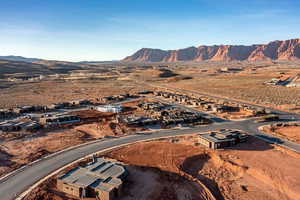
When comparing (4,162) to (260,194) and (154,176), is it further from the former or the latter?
(260,194)

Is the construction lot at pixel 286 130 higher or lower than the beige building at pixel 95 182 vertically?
lower

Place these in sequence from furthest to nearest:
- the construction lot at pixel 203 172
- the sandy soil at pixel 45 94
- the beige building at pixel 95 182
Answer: the sandy soil at pixel 45 94 → the construction lot at pixel 203 172 → the beige building at pixel 95 182

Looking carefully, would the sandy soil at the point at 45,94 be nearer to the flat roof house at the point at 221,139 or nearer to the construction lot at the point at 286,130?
the flat roof house at the point at 221,139

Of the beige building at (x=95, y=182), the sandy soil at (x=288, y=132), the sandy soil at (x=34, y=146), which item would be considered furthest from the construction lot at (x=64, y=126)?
the sandy soil at (x=288, y=132)

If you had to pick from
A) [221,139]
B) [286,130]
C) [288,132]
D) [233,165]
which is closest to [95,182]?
[233,165]

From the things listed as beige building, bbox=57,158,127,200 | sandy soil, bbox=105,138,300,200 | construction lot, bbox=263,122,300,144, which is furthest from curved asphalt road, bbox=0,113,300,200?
beige building, bbox=57,158,127,200

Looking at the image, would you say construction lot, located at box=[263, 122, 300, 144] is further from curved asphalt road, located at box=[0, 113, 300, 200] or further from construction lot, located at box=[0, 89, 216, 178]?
construction lot, located at box=[0, 89, 216, 178]
